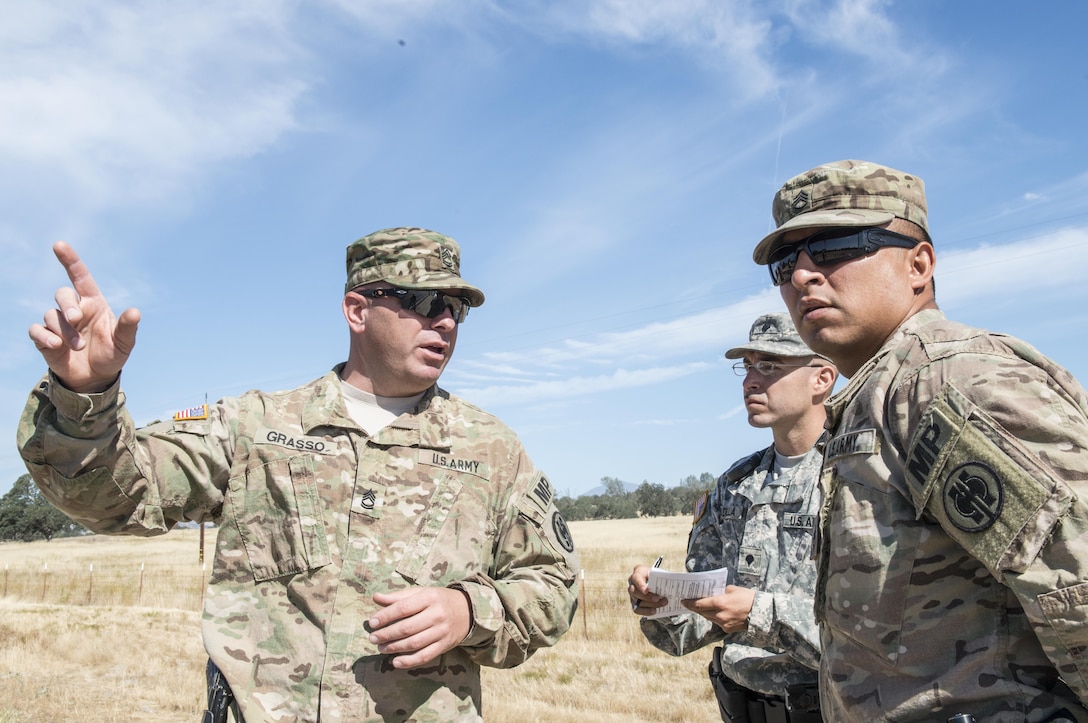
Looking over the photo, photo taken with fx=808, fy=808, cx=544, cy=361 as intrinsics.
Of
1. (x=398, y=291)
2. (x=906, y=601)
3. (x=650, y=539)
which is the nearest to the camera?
(x=906, y=601)

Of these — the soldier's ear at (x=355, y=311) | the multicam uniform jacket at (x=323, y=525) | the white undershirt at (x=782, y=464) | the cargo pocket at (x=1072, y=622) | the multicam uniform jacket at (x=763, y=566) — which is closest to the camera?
the cargo pocket at (x=1072, y=622)

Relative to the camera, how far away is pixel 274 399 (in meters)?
3.34

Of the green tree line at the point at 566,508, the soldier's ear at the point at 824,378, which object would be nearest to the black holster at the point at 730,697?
the soldier's ear at the point at 824,378

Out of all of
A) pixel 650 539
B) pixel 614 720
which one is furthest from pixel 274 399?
pixel 650 539

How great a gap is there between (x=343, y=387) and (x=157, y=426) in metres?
0.76

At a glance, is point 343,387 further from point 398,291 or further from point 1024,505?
point 1024,505

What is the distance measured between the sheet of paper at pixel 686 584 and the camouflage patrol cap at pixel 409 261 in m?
1.48

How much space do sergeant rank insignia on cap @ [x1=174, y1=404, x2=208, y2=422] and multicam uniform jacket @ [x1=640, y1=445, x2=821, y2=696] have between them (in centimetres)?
256

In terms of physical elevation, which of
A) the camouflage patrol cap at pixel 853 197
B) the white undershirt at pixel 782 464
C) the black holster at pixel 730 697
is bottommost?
the black holster at pixel 730 697

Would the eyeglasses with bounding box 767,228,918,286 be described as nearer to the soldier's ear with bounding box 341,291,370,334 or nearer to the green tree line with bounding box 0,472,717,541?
the soldier's ear with bounding box 341,291,370,334

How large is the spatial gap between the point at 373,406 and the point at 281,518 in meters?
0.64

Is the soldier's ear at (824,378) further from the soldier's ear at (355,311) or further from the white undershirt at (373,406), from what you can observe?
the soldier's ear at (355,311)

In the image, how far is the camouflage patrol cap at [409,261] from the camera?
3479 millimetres

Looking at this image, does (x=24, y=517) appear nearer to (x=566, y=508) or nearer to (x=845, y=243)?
(x=566, y=508)
